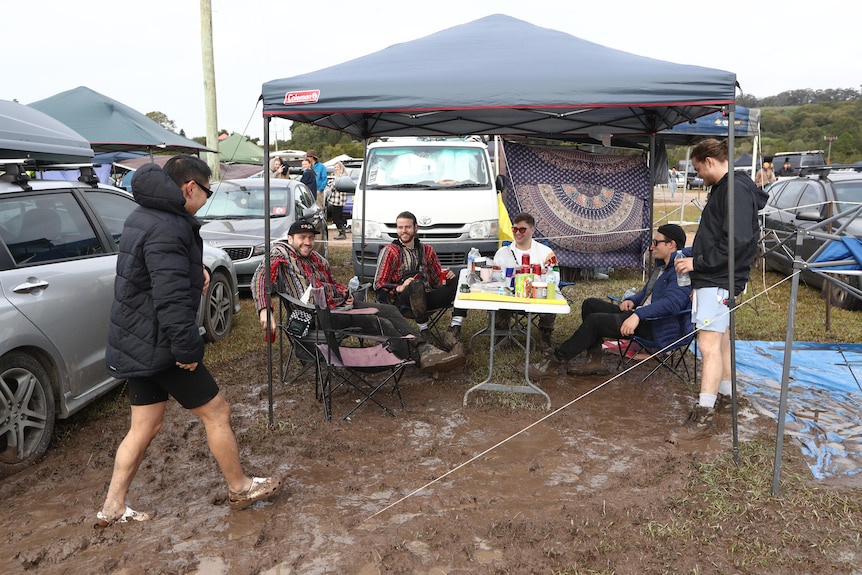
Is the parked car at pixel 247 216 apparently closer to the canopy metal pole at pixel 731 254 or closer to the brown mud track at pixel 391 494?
the brown mud track at pixel 391 494

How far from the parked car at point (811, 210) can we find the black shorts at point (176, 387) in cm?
656

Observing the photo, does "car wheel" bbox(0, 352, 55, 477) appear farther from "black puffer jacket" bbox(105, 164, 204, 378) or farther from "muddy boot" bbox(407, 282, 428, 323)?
"muddy boot" bbox(407, 282, 428, 323)

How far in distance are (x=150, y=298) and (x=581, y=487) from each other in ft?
7.89

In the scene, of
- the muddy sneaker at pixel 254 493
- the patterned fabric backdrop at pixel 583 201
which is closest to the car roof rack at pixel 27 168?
the muddy sneaker at pixel 254 493

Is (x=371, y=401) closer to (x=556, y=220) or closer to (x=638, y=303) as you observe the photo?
(x=638, y=303)

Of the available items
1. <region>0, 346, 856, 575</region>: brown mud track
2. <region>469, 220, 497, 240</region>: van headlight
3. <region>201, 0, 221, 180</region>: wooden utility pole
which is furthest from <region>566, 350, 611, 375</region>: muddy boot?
<region>201, 0, 221, 180</region>: wooden utility pole

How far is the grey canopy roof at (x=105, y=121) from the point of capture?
11062mm

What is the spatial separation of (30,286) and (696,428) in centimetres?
404

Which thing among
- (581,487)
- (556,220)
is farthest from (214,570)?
(556,220)

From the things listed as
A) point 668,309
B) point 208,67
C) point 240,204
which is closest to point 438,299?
point 668,309

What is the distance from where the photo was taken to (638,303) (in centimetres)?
556

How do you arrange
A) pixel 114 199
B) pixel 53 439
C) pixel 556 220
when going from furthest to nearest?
pixel 556 220, pixel 114 199, pixel 53 439

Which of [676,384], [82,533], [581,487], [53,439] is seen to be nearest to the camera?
[82,533]

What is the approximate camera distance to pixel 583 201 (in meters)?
9.60
